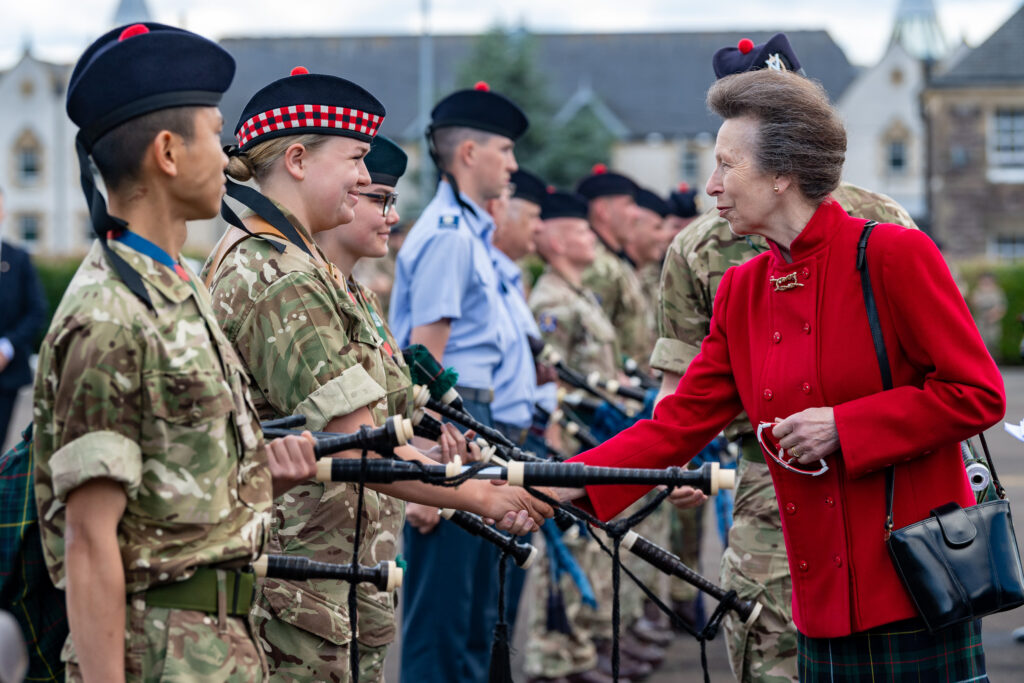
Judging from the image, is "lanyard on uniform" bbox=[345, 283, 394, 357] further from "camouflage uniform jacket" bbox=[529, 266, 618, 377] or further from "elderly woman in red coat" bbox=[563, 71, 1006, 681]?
"camouflage uniform jacket" bbox=[529, 266, 618, 377]

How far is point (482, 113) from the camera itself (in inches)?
242

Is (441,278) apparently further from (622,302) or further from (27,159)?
(27,159)

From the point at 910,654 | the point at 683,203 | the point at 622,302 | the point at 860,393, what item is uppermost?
the point at 683,203

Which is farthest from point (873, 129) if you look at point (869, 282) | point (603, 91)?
point (869, 282)

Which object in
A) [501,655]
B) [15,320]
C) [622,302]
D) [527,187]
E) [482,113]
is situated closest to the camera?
[501,655]

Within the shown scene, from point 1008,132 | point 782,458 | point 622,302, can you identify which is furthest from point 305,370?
point 1008,132

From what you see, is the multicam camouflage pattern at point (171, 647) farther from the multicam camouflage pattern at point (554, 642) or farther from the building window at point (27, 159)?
the building window at point (27, 159)

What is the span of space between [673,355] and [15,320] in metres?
7.15

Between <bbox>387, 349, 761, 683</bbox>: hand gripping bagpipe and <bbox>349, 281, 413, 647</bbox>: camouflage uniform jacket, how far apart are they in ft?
0.48

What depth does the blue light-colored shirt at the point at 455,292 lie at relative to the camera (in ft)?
17.9

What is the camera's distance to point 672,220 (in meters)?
11.0

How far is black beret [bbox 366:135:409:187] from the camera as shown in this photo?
435 cm

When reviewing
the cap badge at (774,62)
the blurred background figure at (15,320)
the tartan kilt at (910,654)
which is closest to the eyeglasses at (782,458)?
the tartan kilt at (910,654)

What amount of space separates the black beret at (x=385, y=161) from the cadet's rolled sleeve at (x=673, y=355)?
3.63 feet
